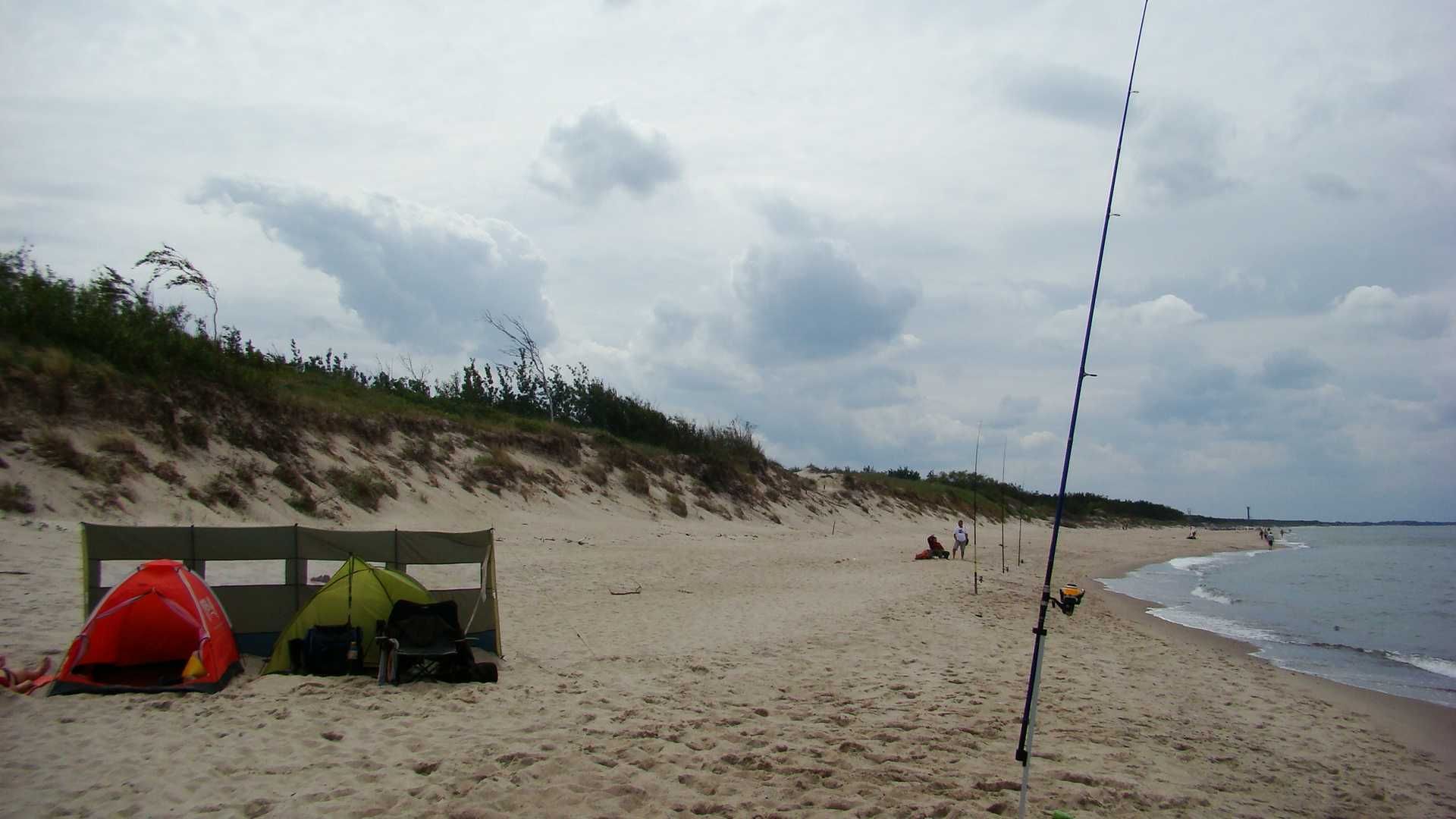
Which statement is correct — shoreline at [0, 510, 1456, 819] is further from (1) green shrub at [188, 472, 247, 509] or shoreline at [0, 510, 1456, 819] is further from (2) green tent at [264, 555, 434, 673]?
(1) green shrub at [188, 472, 247, 509]

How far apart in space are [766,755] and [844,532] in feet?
93.2

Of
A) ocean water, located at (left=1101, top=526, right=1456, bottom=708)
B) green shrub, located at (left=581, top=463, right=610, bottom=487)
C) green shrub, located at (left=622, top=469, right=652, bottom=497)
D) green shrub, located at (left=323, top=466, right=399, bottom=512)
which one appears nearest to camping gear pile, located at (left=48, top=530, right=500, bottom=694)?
green shrub, located at (left=323, top=466, right=399, bottom=512)

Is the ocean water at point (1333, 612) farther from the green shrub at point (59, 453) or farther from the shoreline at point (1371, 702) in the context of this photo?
the green shrub at point (59, 453)

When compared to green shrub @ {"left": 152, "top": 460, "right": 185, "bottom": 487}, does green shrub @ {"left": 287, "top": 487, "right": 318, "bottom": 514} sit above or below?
below

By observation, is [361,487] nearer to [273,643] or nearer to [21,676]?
[273,643]

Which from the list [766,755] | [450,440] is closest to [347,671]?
[766,755]

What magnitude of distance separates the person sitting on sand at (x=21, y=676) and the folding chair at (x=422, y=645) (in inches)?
98.1

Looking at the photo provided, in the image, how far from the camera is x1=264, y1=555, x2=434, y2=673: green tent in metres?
8.09

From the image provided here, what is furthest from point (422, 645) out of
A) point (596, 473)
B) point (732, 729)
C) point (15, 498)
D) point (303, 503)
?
point (596, 473)

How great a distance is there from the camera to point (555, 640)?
10.1 m

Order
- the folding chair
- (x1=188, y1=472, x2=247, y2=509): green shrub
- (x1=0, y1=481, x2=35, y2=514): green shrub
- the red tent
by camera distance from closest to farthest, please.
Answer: the red tent, the folding chair, (x1=0, y1=481, x2=35, y2=514): green shrub, (x1=188, y1=472, x2=247, y2=509): green shrub

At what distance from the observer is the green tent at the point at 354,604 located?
8.09 m

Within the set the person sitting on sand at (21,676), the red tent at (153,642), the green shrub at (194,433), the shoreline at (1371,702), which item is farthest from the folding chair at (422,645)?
the green shrub at (194,433)

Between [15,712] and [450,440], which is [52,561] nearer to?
[15,712]
